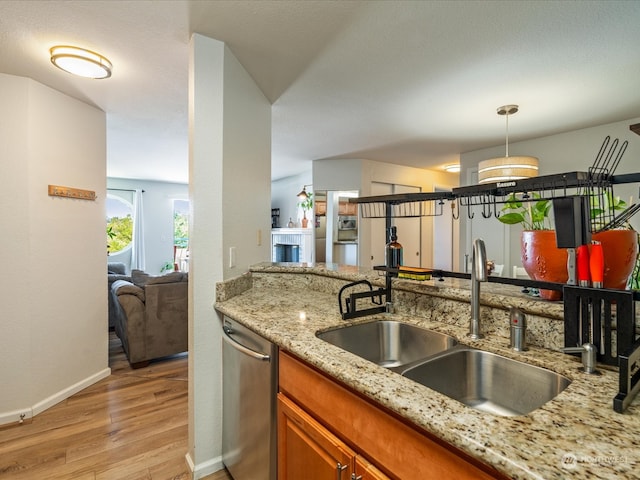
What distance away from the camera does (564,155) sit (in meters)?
3.74

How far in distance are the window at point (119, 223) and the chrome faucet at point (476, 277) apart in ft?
23.9

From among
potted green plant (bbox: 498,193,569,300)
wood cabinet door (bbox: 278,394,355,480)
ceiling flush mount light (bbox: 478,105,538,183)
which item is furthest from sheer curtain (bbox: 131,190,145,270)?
potted green plant (bbox: 498,193,569,300)

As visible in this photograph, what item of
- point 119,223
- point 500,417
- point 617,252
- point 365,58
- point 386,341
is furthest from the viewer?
point 119,223

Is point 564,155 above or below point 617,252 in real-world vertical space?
above

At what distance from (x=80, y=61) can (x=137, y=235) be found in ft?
18.1

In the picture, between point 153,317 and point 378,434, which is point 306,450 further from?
point 153,317

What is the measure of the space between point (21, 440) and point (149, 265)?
532cm

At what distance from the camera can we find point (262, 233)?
2426 millimetres

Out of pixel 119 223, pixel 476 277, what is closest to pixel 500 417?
pixel 476 277

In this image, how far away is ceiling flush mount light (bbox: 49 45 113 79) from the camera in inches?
75.0

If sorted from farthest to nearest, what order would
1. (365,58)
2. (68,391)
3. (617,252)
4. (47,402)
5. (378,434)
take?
(68,391)
(47,402)
(365,58)
(617,252)
(378,434)

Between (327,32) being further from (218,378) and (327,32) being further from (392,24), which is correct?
(218,378)

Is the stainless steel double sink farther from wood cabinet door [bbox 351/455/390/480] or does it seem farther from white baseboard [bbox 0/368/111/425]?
white baseboard [bbox 0/368/111/425]

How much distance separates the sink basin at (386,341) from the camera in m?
1.33
